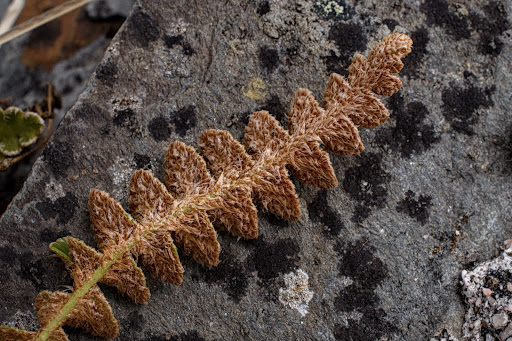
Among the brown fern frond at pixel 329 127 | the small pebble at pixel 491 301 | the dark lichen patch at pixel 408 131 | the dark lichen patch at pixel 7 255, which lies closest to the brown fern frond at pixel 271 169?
the brown fern frond at pixel 329 127

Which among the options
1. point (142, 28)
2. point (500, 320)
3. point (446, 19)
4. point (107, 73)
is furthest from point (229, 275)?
point (446, 19)

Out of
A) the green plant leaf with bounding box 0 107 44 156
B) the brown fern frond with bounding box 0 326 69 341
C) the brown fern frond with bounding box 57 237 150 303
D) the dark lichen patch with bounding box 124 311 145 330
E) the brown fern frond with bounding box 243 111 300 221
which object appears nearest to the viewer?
the brown fern frond with bounding box 0 326 69 341

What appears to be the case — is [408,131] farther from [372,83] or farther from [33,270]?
[33,270]

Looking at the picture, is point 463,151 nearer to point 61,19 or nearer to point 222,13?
point 222,13

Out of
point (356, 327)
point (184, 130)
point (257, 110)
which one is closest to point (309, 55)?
point (257, 110)

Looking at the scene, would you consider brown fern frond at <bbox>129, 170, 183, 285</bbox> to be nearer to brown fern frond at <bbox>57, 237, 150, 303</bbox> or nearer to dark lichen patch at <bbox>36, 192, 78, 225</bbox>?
brown fern frond at <bbox>57, 237, 150, 303</bbox>

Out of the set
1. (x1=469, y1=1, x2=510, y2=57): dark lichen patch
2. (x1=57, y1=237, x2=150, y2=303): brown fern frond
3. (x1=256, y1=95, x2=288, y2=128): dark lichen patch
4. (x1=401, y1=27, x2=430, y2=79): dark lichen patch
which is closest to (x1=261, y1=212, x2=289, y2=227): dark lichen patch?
(x1=256, y1=95, x2=288, y2=128): dark lichen patch
